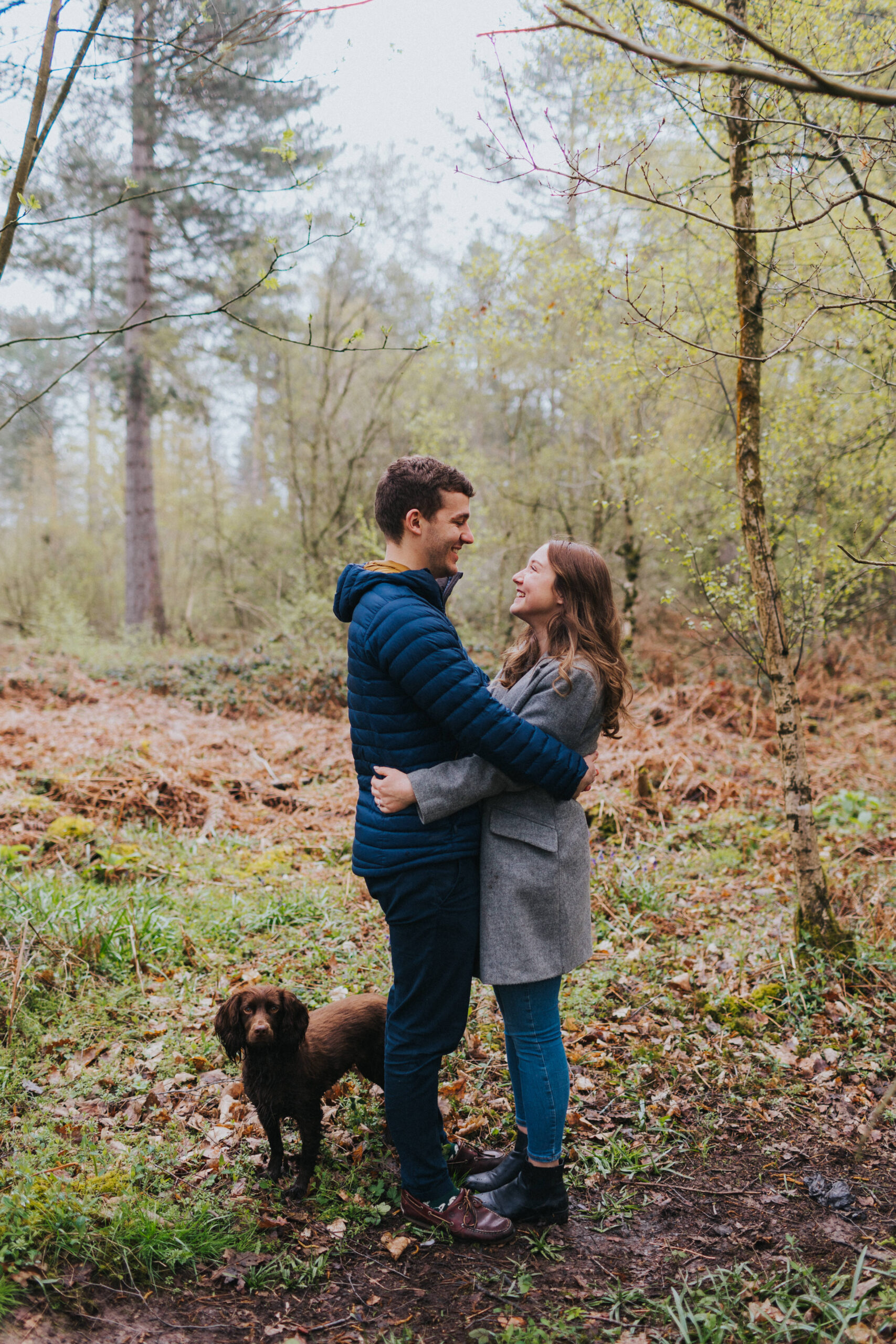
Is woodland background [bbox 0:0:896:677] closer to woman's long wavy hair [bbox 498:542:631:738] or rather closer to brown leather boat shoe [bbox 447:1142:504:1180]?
woman's long wavy hair [bbox 498:542:631:738]

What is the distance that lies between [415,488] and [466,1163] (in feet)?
7.86

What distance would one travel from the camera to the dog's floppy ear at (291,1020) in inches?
107

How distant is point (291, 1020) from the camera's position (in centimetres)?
274

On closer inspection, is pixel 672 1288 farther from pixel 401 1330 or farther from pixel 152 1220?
pixel 152 1220

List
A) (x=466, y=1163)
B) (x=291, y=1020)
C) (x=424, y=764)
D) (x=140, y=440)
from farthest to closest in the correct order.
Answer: (x=140, y=440), (x=466, y=1163), (x=291, y=1020), (x=424, y=764)

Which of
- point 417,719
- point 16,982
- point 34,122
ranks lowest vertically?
point 16,982

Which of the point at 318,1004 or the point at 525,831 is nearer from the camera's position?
the point at 525,831

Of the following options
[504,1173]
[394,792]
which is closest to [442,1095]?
[504,1173]

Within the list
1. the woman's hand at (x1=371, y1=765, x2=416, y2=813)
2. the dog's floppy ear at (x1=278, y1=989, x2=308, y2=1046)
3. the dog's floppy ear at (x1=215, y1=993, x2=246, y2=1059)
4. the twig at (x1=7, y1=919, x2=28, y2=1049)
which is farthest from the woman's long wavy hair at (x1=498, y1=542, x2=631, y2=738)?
the twig at (x1=7, y1=919, x2=28, y2=1049)

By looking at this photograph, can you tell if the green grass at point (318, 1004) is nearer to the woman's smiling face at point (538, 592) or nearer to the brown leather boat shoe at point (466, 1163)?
the brown leather boat shoe at point (466, 1163)

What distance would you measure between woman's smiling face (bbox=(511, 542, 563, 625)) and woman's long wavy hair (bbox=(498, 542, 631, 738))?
0.05 feet

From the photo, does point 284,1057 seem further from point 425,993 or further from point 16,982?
point 16,982

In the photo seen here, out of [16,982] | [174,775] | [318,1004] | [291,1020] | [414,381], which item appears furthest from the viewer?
[414,381]

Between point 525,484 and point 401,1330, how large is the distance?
11387mm
